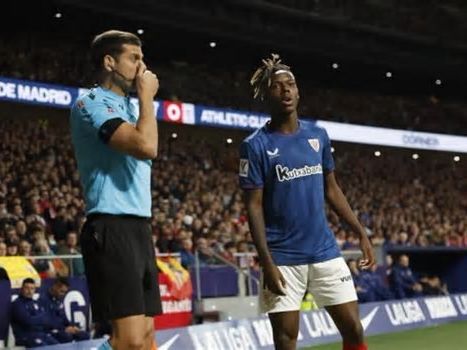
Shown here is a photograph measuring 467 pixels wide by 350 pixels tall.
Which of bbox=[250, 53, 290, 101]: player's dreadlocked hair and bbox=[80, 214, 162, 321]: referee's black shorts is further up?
bbox=[250, 53, 290, 101]: player's dreadlocked hair

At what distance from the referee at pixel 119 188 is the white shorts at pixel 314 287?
4.07 ft

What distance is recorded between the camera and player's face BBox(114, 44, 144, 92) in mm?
4293

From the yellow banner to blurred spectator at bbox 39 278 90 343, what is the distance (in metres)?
0.26

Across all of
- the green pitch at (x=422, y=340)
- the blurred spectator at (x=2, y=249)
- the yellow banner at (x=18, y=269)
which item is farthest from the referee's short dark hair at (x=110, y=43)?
the green pitch at (x=422, y=340)

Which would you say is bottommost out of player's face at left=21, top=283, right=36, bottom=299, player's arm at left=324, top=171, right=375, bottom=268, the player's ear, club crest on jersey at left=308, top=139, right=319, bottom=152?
player's face at left=21, top=283, right=36, bottom=299

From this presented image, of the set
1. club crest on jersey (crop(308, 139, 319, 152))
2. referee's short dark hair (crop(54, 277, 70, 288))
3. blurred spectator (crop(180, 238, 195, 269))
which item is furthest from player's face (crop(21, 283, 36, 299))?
club crest on jersey (crop(308, 139, 319, 152))

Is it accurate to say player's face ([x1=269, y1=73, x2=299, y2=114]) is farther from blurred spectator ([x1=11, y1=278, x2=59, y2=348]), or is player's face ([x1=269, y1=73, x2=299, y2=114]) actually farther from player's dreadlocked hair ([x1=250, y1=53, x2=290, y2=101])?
blurred spectator ([x1=11, y1=278, x2=59, y2=348])

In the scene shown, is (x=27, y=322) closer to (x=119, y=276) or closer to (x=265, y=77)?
(x=265, y=77)

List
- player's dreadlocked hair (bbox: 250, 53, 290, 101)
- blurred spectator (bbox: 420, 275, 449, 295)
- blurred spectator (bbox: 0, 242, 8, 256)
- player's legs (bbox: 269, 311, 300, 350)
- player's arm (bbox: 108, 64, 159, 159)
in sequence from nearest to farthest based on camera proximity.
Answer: player's arm (bbox: 108, 64, 159, 159) < player's legs (bbox: 269, 311, 300, 350) < player's dreadlocked hair (bbox: 250, 53, 290, 101) < blurred spectator (bbox: 0, 242, 8, 256) < blurred spectator (bbox: 420, 275, 449, 295)

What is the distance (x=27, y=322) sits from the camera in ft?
34.8

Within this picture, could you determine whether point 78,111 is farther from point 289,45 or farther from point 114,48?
point 289,45

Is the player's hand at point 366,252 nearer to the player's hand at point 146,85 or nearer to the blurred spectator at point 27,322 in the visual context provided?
the player's hand at point 146,85

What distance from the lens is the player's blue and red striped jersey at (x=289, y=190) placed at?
5496mm

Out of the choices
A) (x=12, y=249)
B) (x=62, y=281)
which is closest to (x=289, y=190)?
(x=62, y=281)
